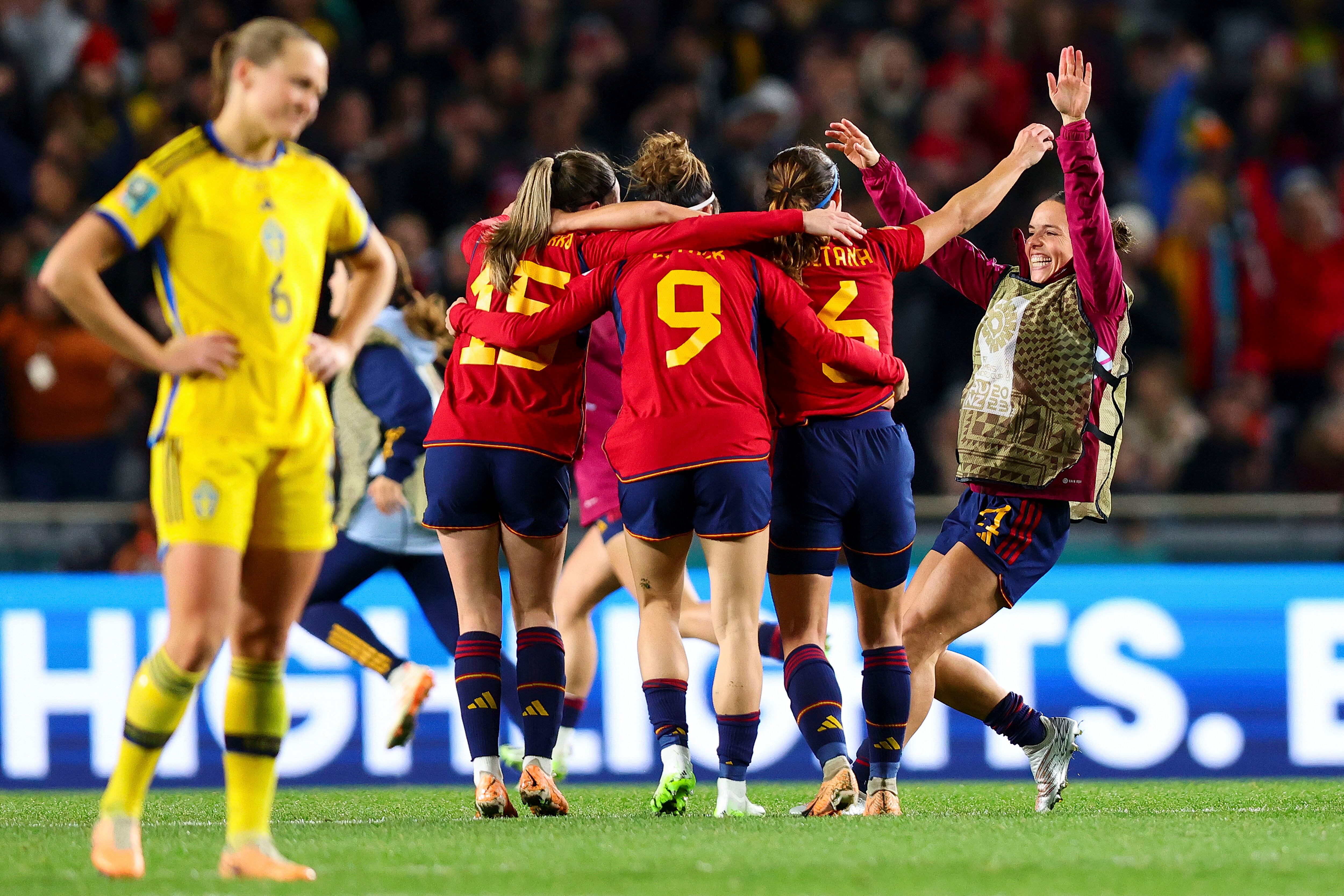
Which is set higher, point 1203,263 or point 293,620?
point 1203,263

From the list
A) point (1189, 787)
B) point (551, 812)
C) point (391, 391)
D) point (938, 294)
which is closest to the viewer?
point (551, 812)

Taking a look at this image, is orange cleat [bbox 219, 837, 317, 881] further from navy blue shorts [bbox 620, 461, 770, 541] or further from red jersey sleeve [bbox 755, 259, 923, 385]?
red jersey sleeve [bbox 755, 259, 923, 385]

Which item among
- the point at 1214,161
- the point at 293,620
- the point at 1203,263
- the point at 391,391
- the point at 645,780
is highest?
the point at 1214,161

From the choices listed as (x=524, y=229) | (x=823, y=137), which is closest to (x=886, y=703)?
(x=524, y=229)

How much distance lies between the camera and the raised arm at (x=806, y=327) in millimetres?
5301

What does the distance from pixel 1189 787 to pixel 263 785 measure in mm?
4562

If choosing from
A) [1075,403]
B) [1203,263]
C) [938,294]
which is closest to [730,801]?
[1075,403]

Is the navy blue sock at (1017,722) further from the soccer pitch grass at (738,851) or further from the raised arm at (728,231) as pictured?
the raised arm at (728,231)

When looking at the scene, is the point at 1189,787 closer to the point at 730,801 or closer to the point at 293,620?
the point at 730,801

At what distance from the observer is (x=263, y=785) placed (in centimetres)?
400

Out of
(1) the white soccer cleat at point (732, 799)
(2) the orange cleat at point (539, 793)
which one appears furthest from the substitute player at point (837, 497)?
(2) the orange cleat at point (539, 793)

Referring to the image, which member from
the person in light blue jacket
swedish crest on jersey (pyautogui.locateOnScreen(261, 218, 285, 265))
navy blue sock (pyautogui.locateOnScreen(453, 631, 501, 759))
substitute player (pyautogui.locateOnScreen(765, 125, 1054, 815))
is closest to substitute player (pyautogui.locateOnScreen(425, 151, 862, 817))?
navy blue sock (pyautogui.locateOnScreen(453, 631, 501, 759))

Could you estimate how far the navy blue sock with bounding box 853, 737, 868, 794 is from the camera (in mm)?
5797

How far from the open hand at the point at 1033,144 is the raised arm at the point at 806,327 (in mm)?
1043
